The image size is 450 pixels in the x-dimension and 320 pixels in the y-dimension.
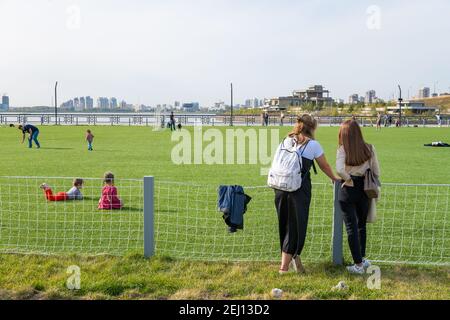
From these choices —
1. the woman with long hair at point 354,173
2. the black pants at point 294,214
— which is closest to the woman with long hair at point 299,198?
the black pants at point 294,214

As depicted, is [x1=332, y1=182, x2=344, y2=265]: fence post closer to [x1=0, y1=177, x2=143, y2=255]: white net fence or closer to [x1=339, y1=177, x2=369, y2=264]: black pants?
[x1=339, y1=177, x2=369, y2=264]: black pants

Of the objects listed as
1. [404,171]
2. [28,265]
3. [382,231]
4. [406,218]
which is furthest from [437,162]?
[28,265]

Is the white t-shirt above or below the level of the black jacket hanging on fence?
above

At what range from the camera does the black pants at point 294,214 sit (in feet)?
18.6

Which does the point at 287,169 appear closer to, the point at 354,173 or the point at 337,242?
the point at 354,173

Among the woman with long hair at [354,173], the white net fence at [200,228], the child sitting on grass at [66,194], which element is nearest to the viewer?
the woman with long hair at [354,173]

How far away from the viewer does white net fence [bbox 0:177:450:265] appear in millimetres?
6734

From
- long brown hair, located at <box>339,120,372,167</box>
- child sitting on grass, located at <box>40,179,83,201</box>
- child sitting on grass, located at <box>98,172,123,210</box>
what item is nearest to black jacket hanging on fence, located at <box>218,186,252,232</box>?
long brown hair, located at <box>339,120,372,167</box>

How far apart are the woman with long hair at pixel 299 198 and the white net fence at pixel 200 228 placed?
63 centimetres

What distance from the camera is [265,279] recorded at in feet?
18.4

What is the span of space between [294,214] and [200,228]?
8.09 ft

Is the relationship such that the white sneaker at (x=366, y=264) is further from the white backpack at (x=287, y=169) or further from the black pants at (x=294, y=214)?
the white backpack at (x=287, y=169)
